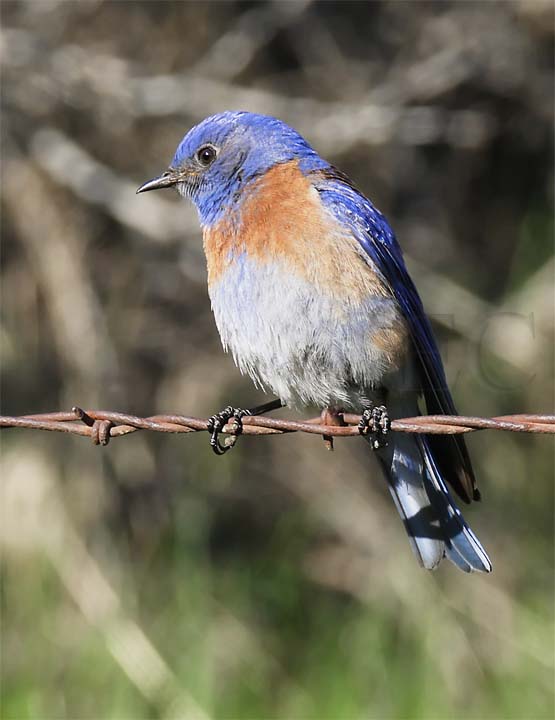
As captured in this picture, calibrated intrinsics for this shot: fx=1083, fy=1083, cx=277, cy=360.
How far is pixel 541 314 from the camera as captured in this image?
6.41 m

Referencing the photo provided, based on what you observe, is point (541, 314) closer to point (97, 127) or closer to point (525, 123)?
point (525, 123)

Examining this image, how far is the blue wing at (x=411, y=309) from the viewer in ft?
12.0

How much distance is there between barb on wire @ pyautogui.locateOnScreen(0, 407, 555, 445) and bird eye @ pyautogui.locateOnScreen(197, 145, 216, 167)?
1475 millimetres

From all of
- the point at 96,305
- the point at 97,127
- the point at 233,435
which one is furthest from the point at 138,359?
the point at 233,435

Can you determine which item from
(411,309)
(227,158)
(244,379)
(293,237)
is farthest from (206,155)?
(244,379)

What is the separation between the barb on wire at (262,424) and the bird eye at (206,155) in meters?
1.47

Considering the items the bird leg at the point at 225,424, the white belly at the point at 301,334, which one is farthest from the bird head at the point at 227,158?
the bird leg at the point at 225,424

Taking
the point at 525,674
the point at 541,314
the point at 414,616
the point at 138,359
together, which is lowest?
the point at 525,674

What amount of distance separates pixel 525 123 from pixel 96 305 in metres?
3.28

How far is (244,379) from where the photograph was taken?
7.09 m

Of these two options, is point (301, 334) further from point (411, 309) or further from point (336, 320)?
point (411, 309)

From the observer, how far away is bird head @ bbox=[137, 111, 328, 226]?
4062 millimetres

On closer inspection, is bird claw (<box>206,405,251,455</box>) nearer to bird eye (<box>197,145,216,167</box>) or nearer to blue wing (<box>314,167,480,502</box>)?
blue wing (<box>314,167,480,502</box>)

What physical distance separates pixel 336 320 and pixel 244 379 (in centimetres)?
359
